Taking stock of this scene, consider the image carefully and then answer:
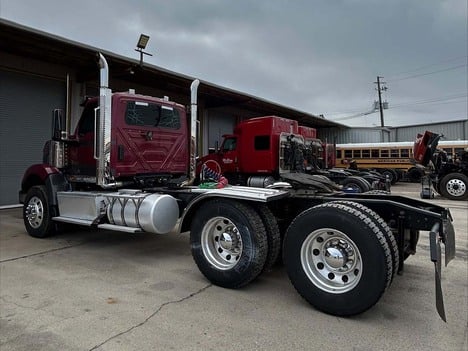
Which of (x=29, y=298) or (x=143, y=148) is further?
(x=143, y=148)

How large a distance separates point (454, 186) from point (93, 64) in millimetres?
13801

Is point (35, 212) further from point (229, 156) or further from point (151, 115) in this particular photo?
point (229, 156)

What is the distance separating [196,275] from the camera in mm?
4902

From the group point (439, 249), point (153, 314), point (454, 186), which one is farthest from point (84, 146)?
point (454, 186)

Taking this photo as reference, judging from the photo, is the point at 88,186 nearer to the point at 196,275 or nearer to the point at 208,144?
the point at 196,275

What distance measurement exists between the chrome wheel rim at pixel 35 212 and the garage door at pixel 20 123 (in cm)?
506

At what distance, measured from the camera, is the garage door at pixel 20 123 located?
11.2 m

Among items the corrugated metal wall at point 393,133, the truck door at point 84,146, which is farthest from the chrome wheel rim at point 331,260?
the corrugated metal wall at point 393,133

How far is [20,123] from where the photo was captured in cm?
1148

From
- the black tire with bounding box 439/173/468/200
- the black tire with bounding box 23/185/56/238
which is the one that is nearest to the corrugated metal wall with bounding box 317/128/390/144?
the black tire with bounding box 439/173/468/200

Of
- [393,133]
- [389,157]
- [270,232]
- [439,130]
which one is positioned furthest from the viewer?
[393,133]

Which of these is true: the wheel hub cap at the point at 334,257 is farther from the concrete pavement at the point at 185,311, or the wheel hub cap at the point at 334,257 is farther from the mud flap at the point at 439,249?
the mud flap at the point at 439,249

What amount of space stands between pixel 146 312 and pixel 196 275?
1.23 metres

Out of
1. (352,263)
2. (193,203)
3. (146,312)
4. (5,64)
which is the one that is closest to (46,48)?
(5,64)
